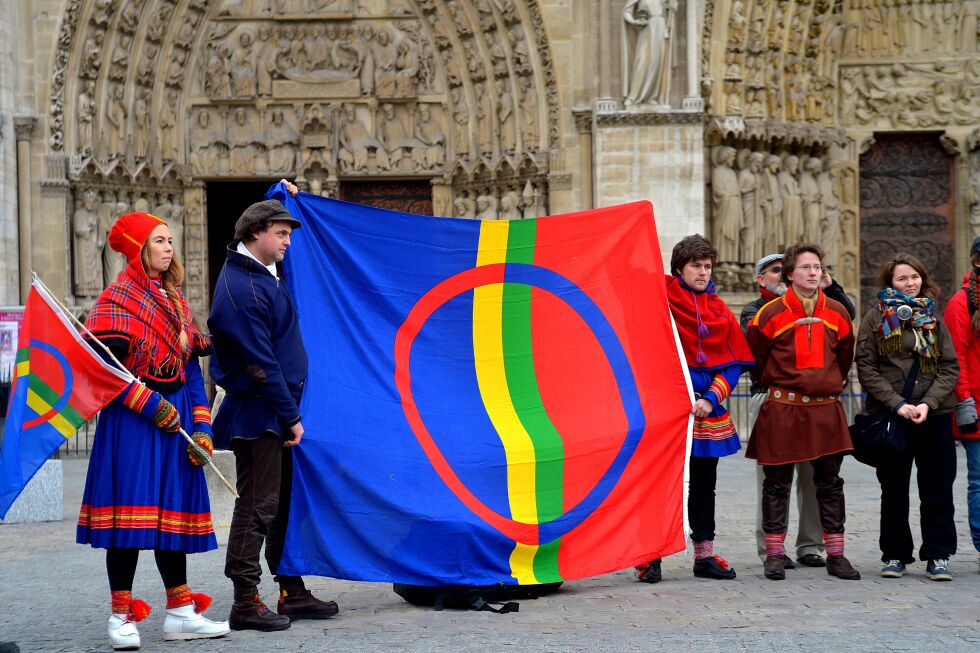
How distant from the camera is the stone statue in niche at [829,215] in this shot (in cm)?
1867

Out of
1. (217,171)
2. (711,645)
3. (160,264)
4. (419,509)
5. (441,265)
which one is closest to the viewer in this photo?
(711,645)

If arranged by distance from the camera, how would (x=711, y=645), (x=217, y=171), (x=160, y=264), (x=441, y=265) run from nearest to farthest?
1. (x=711, y=645)
2. (x=160, y=264)
3. (x=441, y=265)
4. (x=217, y=171)

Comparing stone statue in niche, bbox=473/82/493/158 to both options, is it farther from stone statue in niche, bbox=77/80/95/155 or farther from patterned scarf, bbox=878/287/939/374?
patterned scarf, bbox=878/287/939/374

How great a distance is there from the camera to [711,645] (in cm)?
587

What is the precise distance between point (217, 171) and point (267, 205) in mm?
12539

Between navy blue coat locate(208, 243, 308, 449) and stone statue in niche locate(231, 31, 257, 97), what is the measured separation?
12.5 metres

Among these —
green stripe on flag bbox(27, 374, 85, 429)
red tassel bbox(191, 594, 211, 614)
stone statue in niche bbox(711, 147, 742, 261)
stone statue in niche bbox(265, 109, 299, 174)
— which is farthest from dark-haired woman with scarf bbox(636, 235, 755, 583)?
stone statue in niche bbox(265, 109, 299, 174)

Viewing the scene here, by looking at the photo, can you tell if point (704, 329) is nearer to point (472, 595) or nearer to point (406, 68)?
point (472, 595)

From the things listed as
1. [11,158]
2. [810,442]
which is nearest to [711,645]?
[810,442]

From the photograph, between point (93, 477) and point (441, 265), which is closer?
point (93, 477)

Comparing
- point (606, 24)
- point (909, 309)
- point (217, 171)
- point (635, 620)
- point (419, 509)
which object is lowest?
point (635, 620)

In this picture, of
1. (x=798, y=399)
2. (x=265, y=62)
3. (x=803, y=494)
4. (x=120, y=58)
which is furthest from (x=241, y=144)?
(x=798, y=399)

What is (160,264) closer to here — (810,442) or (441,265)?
(441,265)

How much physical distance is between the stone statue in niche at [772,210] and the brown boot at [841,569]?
34.4 ft
